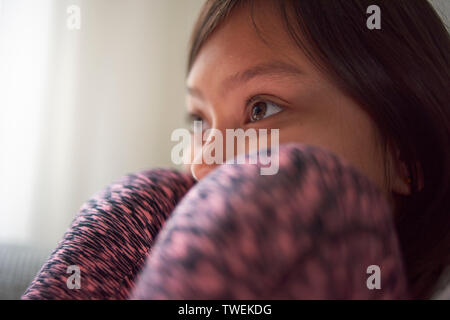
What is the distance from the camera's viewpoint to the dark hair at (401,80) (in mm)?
370

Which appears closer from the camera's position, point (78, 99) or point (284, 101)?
point (284, 101)

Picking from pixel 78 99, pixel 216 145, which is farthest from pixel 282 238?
pixel 78 99

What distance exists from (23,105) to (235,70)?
3.37 feet

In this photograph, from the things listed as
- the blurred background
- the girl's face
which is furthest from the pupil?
the blurred background

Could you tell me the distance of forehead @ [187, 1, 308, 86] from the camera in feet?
1.22

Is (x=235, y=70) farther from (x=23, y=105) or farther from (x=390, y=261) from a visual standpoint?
(x=23, y=105)

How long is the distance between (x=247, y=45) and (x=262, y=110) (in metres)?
0.07

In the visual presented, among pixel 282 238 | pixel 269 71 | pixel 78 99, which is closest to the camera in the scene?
pixel 282 238

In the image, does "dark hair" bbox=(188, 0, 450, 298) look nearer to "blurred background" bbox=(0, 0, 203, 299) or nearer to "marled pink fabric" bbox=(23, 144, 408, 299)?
"marled pink fabric" bbox=(23, 144, 408, 299)

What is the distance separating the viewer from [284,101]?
1.22 ft

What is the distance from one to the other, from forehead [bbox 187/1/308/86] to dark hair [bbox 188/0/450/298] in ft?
0.04

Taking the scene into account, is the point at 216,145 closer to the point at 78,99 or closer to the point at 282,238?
the point at 282,238

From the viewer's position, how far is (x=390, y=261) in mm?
173
